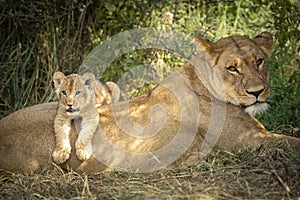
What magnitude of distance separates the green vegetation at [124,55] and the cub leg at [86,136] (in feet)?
0.56

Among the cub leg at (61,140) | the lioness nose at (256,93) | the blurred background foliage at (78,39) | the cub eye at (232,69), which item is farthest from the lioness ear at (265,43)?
the cub leg at (61,140)

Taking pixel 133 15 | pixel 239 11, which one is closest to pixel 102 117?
pixel 133 15

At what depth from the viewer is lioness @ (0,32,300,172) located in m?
4.45

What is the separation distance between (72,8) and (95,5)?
0.74 metres

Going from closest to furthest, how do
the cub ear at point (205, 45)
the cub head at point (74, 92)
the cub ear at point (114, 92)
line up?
the cub head at point (74, 92) → the cub ear at point (205, 45) → the cub ear at point (114, 92)

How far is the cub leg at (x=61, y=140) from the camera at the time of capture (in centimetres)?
440

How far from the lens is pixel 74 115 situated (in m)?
4.50

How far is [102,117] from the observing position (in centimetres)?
464

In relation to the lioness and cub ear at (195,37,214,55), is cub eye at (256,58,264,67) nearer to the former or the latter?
the lioness

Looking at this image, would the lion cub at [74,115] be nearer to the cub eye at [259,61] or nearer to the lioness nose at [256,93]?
the lioness nose at [256,93]

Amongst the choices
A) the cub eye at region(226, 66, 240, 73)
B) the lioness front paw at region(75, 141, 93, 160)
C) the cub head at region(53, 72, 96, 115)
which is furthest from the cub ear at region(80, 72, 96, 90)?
the cub eye at region(226, 66, 240, 73)

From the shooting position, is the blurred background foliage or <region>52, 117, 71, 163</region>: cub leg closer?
<region>52, 117, 71, 163</region>: cub leg

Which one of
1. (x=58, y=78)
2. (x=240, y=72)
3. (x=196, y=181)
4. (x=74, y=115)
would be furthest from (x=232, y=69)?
(x=58, y=78)

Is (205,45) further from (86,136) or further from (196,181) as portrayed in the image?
(196,181)
